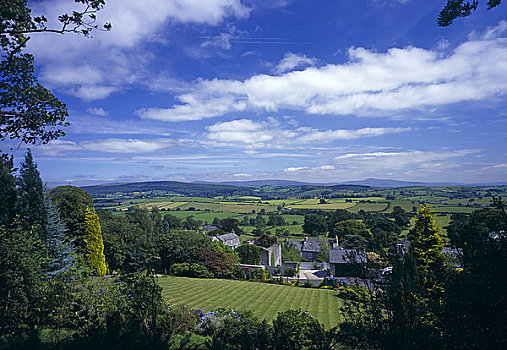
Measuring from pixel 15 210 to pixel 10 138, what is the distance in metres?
17.2

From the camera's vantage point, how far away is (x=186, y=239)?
1291 inches

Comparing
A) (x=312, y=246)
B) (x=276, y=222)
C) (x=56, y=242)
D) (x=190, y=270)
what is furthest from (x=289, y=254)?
(x=56, y=242)

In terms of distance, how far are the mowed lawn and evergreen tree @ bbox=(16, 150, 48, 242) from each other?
9935 millimetres

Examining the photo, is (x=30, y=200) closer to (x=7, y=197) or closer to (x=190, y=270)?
(x=7, y=197)

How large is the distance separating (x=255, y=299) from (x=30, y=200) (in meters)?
17.6

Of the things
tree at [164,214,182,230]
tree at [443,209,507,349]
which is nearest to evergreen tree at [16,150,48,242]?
tree at [443,209,507,349]

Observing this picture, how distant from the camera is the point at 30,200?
18812 millimetres

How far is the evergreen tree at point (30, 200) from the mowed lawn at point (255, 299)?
9935 millimetres

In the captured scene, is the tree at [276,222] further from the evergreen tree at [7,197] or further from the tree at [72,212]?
the evergreen tree at [7,197]

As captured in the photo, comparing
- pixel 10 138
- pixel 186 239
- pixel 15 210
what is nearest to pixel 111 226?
pixel 186 239

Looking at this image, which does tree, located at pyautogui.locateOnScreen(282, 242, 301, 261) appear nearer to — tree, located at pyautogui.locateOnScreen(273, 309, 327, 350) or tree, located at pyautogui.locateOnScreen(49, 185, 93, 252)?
tree, located at pyautogui.locateOnScreen(49, 185, 93, 252)

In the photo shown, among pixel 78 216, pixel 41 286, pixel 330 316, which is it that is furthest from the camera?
pixel 78 216

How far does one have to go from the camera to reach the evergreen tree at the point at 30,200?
61.2 feet

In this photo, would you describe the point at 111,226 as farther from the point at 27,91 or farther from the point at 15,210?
the point at 27,91
